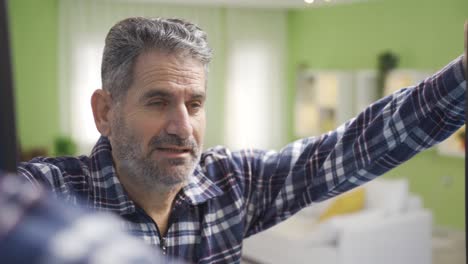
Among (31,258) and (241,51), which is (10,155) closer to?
(31,258)

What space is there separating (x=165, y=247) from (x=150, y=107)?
0.44 ft

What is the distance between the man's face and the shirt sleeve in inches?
5.5

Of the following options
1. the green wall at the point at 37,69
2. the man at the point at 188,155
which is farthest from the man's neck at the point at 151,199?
the green wall at the point at 37,69

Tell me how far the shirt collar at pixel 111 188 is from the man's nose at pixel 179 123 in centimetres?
10

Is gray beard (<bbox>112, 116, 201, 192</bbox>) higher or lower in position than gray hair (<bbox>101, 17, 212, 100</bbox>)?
lower

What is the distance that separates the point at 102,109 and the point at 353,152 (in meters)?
0.24

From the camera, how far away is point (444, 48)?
3084mm

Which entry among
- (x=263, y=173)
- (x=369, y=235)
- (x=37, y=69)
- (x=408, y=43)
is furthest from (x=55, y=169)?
(x=37, y=69)

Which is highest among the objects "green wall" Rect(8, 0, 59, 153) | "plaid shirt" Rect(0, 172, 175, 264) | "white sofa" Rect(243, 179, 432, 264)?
"plaid shirt" Rect(0, 172, 175, 264)

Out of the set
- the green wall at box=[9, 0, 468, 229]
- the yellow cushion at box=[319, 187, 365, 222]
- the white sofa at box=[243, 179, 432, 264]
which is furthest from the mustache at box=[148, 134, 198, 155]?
the green wall at box=[9, 0, 468, 229]

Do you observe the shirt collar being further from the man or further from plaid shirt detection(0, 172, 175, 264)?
plaid shirt detection(0, 172, 175, 264)

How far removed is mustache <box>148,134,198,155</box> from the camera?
48cm

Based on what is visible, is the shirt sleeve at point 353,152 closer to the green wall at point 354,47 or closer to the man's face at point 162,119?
the man's face at point 162,119

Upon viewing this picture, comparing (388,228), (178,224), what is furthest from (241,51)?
(178,224)
